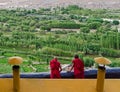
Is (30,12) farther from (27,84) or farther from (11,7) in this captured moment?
(27,84)

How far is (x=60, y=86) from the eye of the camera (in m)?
1.35

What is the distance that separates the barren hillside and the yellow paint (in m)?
15.2

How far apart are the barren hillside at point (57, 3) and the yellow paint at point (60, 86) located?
15.2 m

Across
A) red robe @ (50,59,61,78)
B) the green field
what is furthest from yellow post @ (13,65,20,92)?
the green field

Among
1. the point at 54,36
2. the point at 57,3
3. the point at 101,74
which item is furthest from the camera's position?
the point at 57,3

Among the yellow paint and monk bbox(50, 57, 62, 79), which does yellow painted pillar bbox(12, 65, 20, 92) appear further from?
monk bbox(50, 57, 62, 79)

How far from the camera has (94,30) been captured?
1208cm

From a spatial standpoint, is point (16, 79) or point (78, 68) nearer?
point (16, 79)

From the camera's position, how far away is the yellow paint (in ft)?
4.36

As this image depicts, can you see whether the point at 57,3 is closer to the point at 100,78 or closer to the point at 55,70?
the point at 55,70

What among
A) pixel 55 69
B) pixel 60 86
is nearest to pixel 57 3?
pixel 55 69

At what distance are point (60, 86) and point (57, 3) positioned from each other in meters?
17.4

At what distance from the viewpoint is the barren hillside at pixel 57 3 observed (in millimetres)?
16594

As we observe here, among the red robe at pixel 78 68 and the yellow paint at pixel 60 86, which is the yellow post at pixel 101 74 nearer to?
the yellow paint at pixel 60 86
